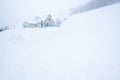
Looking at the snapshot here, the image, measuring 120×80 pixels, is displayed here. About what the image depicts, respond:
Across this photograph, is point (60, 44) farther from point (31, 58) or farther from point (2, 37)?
point (2, 37)

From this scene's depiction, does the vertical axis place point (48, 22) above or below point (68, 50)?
above

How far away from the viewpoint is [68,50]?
1354 mm

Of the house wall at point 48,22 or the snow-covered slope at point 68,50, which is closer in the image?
the snow-covered slope at point 68,50

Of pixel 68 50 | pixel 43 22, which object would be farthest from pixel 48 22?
pixel 68 50

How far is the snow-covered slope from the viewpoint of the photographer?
1093mm

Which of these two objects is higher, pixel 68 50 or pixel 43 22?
pixel 43 22

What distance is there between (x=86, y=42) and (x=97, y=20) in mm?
439

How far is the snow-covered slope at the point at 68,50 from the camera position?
109 cm

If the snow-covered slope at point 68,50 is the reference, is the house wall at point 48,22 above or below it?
above

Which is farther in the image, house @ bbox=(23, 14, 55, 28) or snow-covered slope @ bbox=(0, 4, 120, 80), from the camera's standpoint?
house @ bbox=(23, 14, 55, 28)

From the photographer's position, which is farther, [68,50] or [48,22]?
[48,22]

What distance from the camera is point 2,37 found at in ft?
5.13

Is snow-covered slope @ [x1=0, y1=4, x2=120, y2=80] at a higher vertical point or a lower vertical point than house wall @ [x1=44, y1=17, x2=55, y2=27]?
lower

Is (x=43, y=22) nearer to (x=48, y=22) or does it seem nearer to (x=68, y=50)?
(x=48, y=22)
